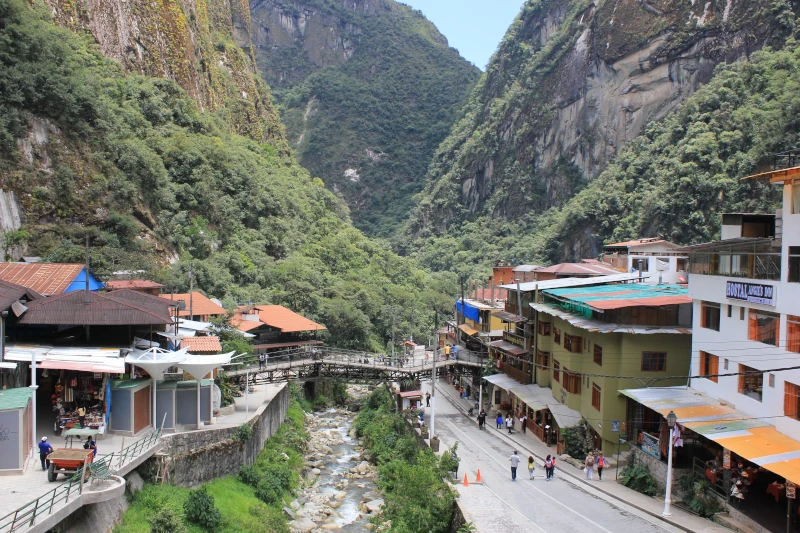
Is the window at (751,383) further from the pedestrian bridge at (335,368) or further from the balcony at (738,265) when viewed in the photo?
the pedestrian bridge at (335,368)

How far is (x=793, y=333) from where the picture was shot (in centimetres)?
2075

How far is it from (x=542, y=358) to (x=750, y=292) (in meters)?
17.3

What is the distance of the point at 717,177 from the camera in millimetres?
78812

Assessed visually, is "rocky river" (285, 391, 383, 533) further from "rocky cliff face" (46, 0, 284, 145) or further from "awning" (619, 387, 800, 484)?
"rocky cliff face" (46, 0, 284, 145)

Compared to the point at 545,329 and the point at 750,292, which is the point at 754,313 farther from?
the point at 545,329

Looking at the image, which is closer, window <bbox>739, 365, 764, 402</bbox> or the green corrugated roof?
the green corrugated roof

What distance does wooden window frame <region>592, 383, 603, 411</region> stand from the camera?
97.9 feet

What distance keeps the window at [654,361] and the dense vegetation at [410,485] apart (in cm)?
987

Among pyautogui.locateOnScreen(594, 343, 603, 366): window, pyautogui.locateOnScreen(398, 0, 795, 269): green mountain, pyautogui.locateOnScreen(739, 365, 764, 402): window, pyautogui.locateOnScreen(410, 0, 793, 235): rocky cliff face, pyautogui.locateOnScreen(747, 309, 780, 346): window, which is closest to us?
pyautogui.locateOnScreen(747, 309, 780, 346): window

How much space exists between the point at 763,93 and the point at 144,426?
8403 cm

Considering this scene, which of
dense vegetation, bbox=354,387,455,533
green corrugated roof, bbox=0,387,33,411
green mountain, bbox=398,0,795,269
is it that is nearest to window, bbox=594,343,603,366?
dense vegetation, bbox=354,387,455,533

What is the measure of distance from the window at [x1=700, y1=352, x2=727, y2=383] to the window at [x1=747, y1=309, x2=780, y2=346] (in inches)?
97.0

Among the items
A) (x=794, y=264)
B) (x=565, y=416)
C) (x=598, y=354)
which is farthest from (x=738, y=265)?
(x=565, y=416)

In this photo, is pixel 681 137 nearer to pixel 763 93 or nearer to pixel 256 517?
pixel 763 93
